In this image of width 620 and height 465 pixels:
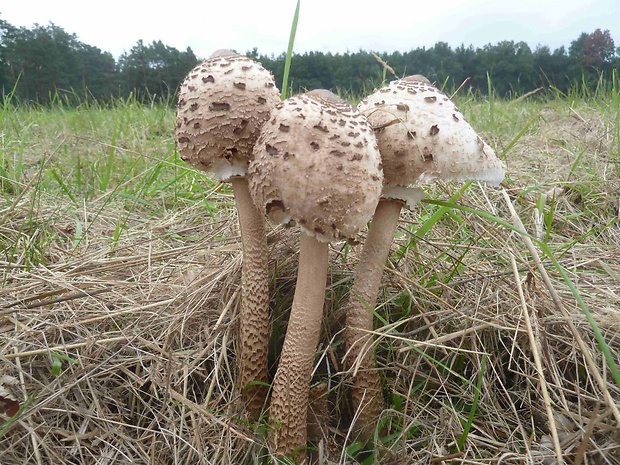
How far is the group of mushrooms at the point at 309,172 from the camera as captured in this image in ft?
4.90

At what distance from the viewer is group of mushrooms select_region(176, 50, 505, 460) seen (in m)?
1.49

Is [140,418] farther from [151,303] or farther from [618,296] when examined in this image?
[618,296]

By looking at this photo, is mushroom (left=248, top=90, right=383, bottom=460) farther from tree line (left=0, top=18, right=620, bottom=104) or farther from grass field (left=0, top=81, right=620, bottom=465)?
tree line (left=0, top=18, right=620, bottom=104)

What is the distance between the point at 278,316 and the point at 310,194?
104 cm

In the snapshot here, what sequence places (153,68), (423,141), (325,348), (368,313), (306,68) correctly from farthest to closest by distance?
(153,68) < (306,68) < (325,348) < (368,313) < (423,141)

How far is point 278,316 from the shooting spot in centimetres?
233

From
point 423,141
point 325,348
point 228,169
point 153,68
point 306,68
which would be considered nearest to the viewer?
point 423,141

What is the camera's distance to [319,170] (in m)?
1.46

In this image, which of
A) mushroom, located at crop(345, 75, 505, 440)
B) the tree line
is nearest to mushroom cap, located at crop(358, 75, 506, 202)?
mushroom, located at crop(345, 75, 505, 440)

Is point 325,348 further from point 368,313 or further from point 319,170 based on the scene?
point 319,170

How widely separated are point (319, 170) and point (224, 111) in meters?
0.52

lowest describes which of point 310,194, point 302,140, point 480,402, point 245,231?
point 480,402

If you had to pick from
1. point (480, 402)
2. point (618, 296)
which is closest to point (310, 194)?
point (480, 402)

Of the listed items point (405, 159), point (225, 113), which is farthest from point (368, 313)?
point (225, 113)
